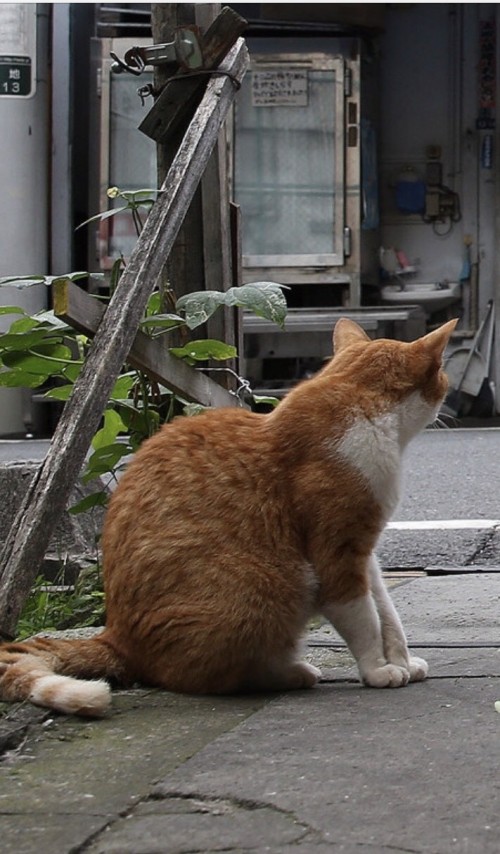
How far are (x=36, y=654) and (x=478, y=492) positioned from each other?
4.04 meters

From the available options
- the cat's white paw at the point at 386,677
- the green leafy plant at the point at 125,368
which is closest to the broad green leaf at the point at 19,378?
the green leafy plant at the point at 125,368

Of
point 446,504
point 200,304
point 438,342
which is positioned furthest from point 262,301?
point 446,504

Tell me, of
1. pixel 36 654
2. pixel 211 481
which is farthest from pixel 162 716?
pixel 211 481

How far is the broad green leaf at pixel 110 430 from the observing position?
385 cm

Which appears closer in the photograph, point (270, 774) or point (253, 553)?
point (270, 774)

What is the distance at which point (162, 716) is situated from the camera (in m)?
2.68

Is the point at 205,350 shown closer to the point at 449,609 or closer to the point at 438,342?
the point at 438,342

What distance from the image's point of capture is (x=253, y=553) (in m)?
2.91

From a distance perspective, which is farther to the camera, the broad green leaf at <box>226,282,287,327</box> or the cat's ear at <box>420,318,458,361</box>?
the broad green leaf at <box>226,282,287,327</box>

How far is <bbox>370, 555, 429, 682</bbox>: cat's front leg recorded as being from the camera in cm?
300

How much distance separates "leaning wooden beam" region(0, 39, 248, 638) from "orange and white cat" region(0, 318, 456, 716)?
5.1 inches

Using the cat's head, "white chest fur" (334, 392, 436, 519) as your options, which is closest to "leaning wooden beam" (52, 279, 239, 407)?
the cat's head

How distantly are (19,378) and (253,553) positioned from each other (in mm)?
1094

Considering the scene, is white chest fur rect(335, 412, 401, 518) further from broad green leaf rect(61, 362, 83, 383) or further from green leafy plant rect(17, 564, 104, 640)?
green leafy plant rect(17, 564, 104, 640)
